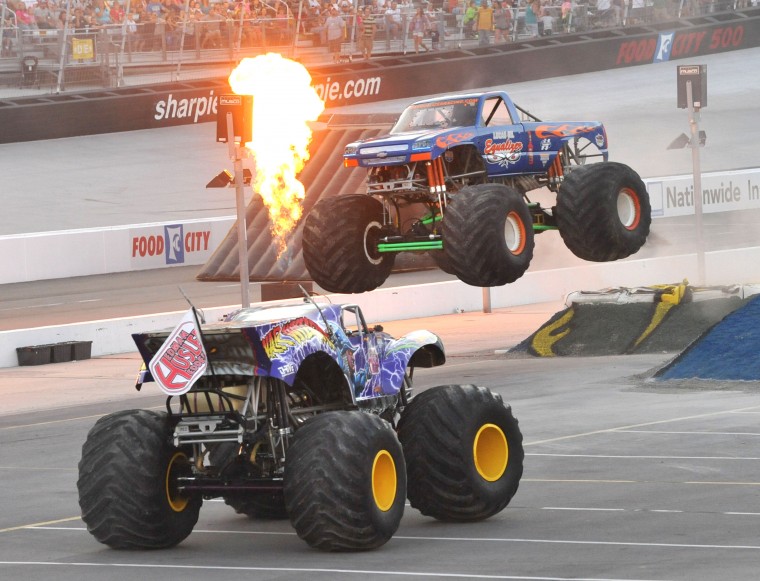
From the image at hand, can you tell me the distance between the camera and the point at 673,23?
5497cm

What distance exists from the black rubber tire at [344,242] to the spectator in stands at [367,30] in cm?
Result: 2749

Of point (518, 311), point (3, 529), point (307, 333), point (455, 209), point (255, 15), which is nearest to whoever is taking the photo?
point (307, 333)

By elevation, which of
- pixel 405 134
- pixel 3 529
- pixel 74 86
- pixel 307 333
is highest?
pixel 74 86

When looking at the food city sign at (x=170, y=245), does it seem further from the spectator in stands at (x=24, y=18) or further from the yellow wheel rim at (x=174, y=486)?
the yellow wheel rim at (x=174, y=486)

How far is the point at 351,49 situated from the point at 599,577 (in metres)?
37.8

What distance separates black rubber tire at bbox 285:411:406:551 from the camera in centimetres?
1052

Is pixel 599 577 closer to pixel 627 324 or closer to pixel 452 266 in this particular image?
pixel 452 266

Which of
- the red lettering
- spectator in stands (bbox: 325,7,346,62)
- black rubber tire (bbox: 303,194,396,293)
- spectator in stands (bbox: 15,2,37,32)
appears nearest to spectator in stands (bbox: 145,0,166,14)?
spectator in stands (bbox: 15,2,37,32)

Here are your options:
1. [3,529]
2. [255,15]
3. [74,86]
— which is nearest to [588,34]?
[255,15]

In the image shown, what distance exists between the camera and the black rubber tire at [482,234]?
1684cm

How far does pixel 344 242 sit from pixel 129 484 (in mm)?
7364

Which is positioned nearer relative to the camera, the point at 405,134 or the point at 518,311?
the point at 405,134

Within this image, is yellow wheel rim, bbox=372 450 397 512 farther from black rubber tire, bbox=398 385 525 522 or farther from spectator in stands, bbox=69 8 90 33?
spectator in stands, bbox=69 8 90 33

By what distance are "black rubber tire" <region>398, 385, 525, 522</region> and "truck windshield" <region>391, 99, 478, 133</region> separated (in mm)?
6769
